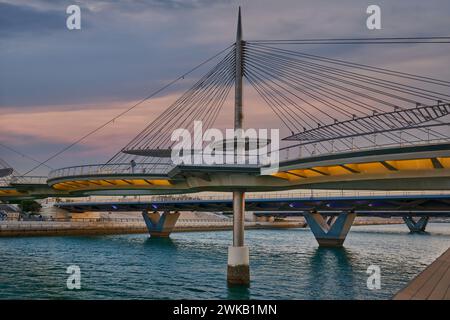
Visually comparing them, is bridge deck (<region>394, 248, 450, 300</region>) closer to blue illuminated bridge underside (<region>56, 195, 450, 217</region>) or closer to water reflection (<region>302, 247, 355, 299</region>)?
water reflection (<region>302, 247, 355, 299</region>)

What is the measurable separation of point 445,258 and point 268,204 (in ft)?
182

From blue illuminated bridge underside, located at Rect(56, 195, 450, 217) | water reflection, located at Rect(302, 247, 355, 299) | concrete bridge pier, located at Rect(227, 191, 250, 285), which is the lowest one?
water reflection, located at Rect(302, 247, 355, 299)

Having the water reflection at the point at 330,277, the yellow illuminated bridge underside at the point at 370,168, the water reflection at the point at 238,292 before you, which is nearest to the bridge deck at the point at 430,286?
the yellow illuminated bridge underside at the point at 370,168

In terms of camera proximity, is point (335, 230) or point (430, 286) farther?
point (335, 230)

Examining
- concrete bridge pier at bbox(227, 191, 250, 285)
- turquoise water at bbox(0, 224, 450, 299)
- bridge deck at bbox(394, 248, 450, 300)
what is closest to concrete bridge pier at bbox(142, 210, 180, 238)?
turquoise water at bbox(0, 224, 450, 299)

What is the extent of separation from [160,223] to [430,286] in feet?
309

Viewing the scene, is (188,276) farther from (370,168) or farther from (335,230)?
(335,230)

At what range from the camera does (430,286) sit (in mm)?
22641

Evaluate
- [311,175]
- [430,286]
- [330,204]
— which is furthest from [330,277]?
[330,204]

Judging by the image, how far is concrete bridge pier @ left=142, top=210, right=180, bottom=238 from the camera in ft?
367

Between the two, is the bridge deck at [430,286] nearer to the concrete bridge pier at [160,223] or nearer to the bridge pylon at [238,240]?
the bridge pylon at [238,240]

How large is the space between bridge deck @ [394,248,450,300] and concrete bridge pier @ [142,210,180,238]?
287 feet
